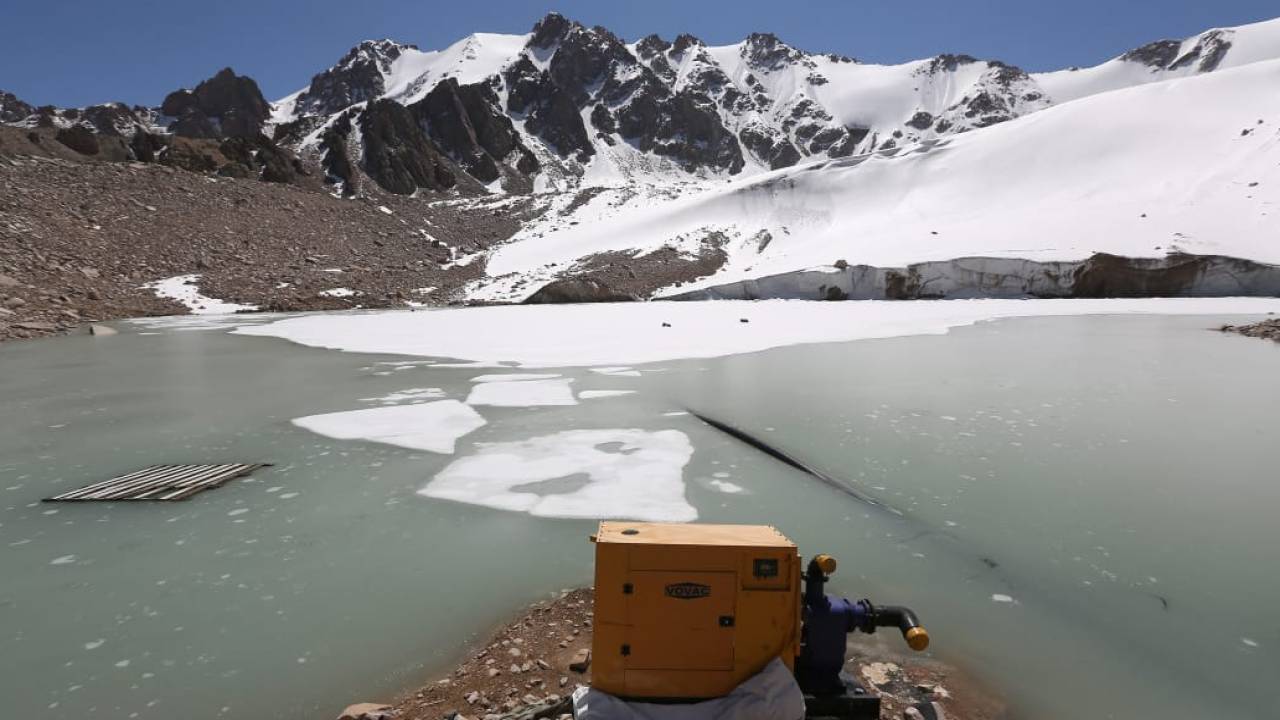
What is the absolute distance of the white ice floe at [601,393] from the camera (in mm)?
11103

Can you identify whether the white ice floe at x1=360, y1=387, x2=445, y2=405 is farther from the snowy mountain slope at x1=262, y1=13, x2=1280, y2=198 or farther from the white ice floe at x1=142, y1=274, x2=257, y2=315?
the snowy mountain slope at x1=262, y1=13, x2=1280, y2=198

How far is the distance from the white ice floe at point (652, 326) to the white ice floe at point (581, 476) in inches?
265

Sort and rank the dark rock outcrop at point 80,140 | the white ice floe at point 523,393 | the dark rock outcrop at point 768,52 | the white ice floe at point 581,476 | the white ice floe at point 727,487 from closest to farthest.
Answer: the white ice floe at point 581,476, the white ice floe at point 727,487, the white ice floe at point 523,393, the dark rock outcrop at point 80,140, the dark rock outcrop at point 768,52

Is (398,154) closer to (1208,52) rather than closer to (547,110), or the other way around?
(547,110)

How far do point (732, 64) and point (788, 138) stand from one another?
138 feet

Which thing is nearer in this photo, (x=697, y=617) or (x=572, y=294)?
(x=697, y=617)

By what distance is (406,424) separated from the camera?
9.10 metres

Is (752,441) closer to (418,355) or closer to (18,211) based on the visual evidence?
(418,355)

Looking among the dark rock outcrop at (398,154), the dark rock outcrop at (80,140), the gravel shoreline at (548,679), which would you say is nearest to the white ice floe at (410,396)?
the gravel shoreline at (548,679)

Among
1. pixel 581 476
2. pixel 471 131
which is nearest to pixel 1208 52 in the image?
pixel 471 131

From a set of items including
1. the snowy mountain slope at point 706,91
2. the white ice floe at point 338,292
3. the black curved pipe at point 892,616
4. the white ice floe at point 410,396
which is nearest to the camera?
the black curved pipe at point 892,616

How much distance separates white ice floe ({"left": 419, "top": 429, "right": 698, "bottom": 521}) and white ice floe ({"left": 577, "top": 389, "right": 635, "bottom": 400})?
8.17 feet

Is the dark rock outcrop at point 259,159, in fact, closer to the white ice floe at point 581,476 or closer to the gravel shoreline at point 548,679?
the white ice floe at point 581,476

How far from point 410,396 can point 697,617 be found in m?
9.37
